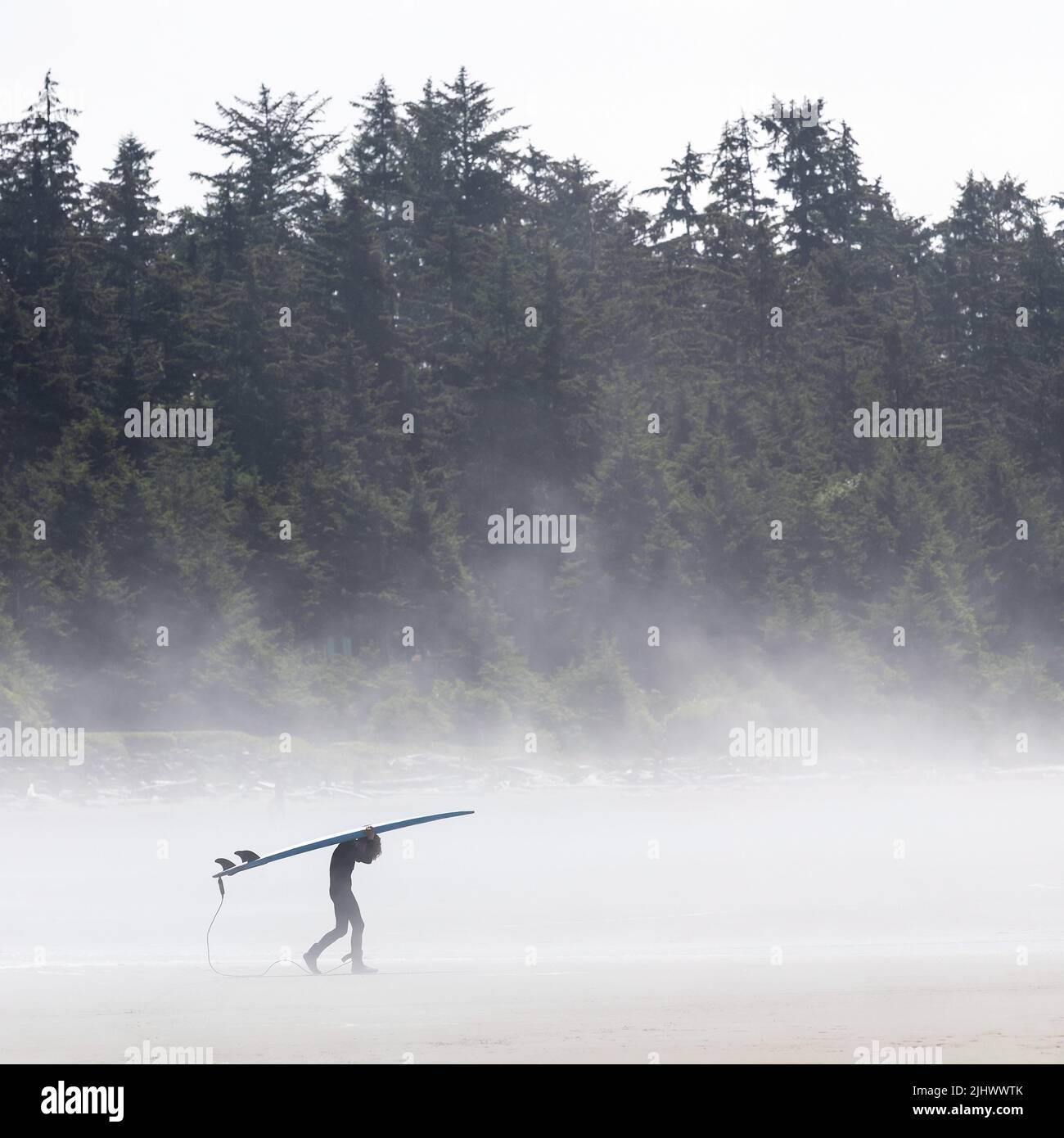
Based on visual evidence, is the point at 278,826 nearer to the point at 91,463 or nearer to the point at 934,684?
the point at 91,463

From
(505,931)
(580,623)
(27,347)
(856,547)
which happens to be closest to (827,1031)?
(505,931)

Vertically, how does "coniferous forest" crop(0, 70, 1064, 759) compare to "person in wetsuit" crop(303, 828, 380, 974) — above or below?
above

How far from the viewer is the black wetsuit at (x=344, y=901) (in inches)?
690

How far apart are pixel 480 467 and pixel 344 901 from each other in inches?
1816

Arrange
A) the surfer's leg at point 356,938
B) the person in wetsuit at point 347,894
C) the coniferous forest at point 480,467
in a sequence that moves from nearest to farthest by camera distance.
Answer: the person in wetsuit at point 347,894, the surfer's leg at point 356,938, the coniferous forest at point 480,467

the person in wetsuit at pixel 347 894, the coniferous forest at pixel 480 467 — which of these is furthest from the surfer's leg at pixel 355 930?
the coniferous forest at pixel 480 467

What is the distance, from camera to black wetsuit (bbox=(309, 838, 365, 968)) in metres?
17.5

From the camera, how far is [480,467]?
63.4 metres

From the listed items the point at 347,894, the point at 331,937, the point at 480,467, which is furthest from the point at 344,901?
the point at 480,467

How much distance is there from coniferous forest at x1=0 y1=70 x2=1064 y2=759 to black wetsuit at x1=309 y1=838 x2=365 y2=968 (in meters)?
27.5

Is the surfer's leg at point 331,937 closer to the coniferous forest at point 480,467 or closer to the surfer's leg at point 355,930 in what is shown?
the surfer's leg at point 355,930

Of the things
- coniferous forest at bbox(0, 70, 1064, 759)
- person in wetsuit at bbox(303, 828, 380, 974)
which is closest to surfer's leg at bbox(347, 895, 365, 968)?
person in wetsuit at bbox(303, 828, 380, 974)

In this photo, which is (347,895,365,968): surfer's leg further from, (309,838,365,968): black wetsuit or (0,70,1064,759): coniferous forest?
(0,70,1064,759): coniferous forest
